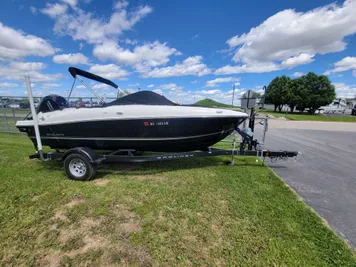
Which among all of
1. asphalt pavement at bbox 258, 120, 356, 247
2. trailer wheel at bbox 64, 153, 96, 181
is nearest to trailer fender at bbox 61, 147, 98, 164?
trailer wheel at bbox 64, 153, 96, 181

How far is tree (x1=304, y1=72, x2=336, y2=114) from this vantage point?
37.4 metres

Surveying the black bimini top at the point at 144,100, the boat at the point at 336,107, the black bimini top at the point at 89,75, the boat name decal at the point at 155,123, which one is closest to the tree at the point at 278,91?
the boat at the point at 336,107

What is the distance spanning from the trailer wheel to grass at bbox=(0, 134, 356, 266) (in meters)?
0.16

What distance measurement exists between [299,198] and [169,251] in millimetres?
2551

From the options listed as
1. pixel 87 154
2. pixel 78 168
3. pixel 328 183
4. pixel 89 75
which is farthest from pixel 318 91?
pixel 78 168

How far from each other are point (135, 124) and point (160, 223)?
201 centimetres

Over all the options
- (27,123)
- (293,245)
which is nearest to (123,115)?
(27,123)

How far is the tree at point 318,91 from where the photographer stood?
37.4 metres

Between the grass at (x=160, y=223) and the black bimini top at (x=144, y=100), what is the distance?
1.65 meters

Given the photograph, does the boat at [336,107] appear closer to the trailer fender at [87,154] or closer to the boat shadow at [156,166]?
the boat shadow at [156,166]

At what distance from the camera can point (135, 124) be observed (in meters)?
3.73

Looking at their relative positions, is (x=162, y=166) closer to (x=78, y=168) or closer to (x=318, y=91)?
(x=78, y=168)

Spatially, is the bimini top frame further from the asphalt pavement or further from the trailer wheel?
the asphalt pavement

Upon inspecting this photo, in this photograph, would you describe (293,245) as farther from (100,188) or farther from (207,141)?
(100,188)
